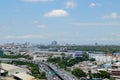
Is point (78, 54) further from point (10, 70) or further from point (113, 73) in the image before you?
point (10, 70)

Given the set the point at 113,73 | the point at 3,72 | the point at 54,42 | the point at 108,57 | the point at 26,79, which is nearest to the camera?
the point at 26,79

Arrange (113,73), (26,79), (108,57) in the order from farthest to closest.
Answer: (108,57) → (113,73) → (26,79)

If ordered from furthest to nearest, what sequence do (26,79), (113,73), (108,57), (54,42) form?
(54,42), (108,57), (113,73), (26,79)

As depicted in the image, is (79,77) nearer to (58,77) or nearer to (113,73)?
(58,77)

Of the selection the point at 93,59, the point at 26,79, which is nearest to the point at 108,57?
the point at 93,59

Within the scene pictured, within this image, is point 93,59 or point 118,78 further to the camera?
point 93,59

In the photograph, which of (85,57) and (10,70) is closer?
(10,70)

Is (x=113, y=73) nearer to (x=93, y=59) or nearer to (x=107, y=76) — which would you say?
(x=107, y=76)

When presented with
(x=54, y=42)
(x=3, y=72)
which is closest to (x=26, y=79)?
(x=3, y=72)

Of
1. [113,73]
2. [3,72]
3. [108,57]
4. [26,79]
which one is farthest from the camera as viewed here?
[108,57]
